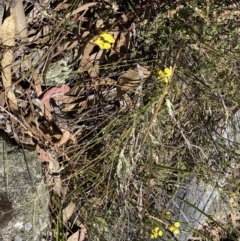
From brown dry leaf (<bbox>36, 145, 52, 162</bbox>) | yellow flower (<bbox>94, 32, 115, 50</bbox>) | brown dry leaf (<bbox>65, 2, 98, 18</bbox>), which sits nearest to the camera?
yellow flower (<bbox>94, 32, 115, 50</bbox>)

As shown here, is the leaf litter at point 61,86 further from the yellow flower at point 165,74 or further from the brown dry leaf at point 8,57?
the yellow flower at point 165,74

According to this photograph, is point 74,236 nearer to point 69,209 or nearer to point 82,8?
point 69,209

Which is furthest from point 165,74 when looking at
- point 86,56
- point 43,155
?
point 43,155

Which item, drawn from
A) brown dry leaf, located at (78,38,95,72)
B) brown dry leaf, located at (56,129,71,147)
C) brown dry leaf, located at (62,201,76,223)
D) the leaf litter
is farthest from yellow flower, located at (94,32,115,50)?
brown dry leaf, located at (62,201,76,223)

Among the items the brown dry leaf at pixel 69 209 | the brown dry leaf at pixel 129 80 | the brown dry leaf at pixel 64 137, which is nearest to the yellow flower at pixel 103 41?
the brown dry leaf at pixel 129 80

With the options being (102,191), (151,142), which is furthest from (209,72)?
(102,191)

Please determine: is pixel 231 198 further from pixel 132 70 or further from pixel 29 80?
pixel 29 80

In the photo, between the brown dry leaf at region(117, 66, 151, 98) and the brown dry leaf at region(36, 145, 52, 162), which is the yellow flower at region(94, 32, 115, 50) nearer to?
the brown dry leaf at region(117, 66, 151, 98)
